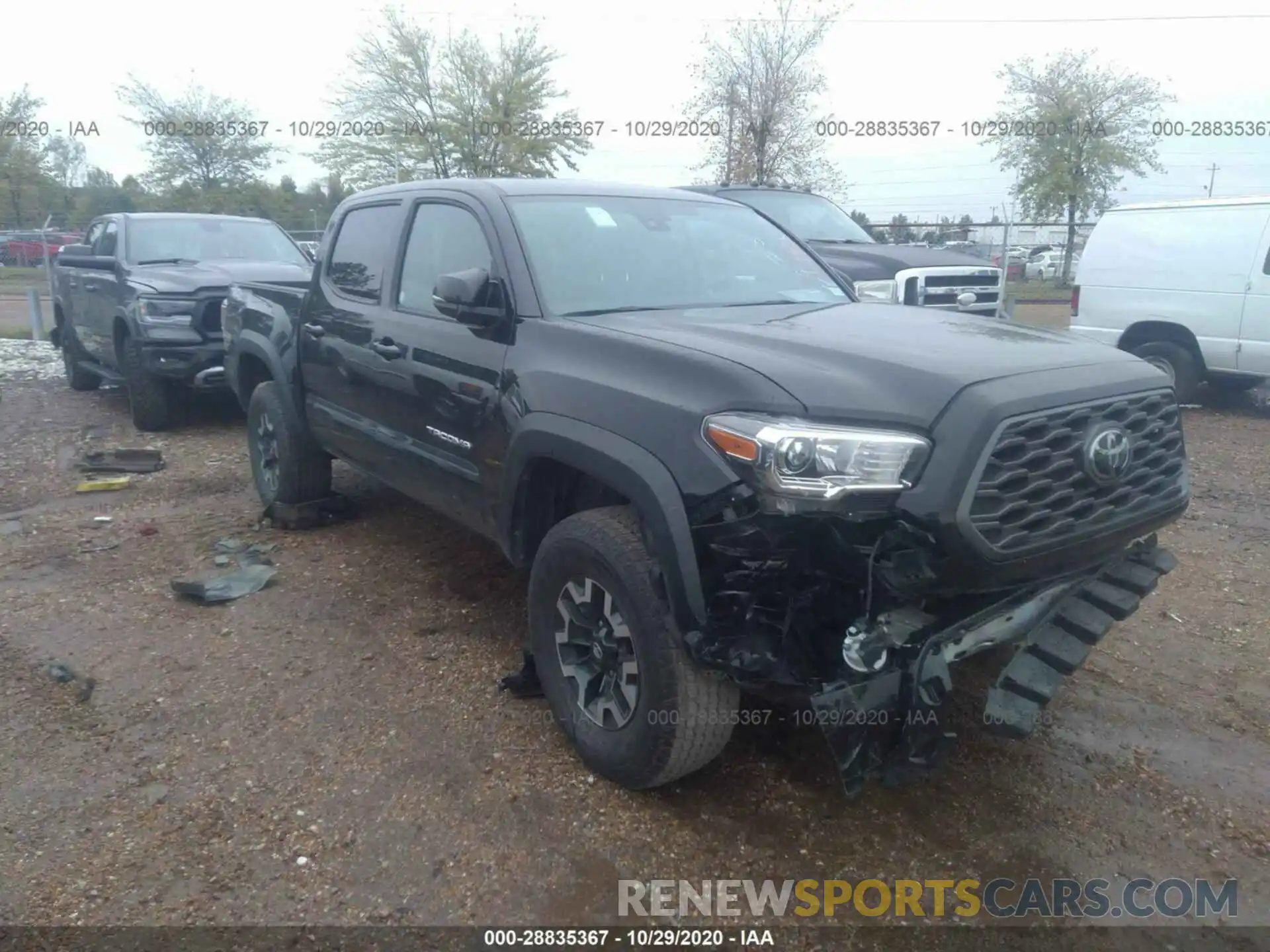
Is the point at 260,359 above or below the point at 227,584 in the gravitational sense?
above

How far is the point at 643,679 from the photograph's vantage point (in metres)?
2.89

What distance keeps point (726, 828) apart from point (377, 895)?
1.06 meters

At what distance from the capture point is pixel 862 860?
290 cm

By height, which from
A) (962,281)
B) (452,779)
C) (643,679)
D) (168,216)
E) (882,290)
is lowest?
(452,779)

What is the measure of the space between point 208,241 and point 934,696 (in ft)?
29.1

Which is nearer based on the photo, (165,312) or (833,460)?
(833,460)

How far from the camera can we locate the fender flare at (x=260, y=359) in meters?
5.55

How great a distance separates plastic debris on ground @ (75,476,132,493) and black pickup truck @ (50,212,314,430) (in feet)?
4.27

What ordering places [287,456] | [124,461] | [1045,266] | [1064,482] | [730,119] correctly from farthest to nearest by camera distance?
[1045,266]
[730,119]
[124,461]
[287,456]
[1064,482]

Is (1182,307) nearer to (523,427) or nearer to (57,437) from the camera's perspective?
(523,427)

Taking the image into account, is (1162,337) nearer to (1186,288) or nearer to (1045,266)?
(1186,288)

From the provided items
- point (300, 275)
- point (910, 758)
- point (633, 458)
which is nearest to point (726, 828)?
point (910, 758)

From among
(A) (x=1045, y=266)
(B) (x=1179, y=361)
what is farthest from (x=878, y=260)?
(A) (x=1045, y=266)

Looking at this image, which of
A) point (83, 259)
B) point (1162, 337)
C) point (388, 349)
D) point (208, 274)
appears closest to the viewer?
point (388, 349)
